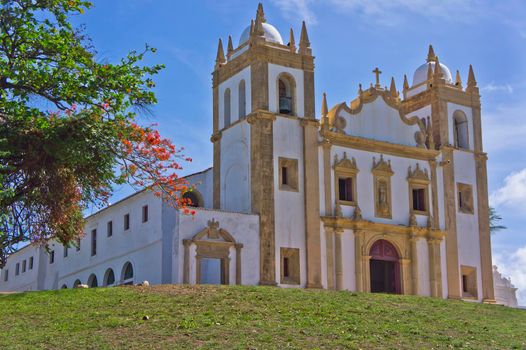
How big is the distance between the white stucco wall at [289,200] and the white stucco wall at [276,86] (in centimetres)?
65

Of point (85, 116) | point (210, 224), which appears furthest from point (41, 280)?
point (85, 116)

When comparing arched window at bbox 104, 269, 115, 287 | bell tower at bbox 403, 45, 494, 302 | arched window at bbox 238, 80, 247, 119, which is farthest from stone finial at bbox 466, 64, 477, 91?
arched window at bbox 104, 269, 115, 287

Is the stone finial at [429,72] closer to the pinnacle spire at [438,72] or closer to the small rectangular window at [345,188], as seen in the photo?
the pinnacle spire at [438,72]

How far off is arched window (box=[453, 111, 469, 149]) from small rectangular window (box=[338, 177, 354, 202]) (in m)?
7.61

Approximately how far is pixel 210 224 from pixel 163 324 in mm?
13032

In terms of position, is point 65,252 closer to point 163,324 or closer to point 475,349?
point 163,324

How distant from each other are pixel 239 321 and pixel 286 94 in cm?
1787

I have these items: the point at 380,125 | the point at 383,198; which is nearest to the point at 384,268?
the point at 383,198

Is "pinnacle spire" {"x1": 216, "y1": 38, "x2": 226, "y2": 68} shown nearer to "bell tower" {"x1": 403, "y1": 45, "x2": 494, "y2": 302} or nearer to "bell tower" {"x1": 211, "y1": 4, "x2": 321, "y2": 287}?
"bell tower" {"x1": 211, "y1": 4, "x2": 321, "y2": 287}

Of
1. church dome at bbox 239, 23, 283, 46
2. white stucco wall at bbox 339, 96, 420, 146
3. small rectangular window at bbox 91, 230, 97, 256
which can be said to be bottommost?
small rectangular window at bbox 91, 230, 97, 256

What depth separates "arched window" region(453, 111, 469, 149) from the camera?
4500 cm

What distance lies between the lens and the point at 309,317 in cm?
2512

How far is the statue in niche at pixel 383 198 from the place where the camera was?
133 feet

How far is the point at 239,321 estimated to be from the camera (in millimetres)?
23969
